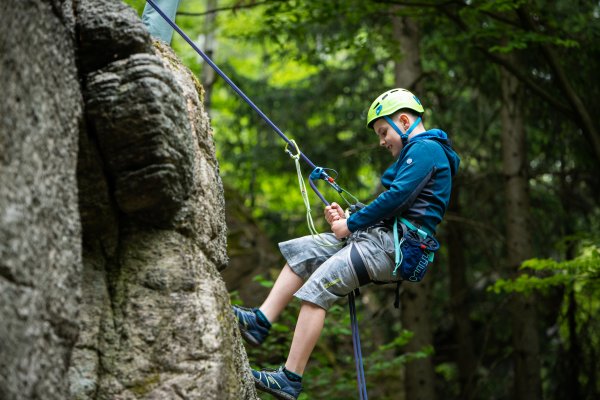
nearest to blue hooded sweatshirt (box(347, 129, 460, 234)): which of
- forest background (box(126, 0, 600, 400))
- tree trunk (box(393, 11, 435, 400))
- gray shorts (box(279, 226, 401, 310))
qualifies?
gray shorts (box(279, 226, 401, 310))

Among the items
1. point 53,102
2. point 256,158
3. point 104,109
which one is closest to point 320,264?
point 104,109

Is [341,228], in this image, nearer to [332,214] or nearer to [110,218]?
[332,214]

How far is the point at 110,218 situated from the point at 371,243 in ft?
5.87

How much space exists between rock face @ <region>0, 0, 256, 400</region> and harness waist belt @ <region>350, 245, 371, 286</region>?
93 cm

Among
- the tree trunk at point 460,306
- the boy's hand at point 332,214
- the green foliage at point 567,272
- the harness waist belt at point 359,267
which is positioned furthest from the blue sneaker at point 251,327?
the tree trunk at point 460,306

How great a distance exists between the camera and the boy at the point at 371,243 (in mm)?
4781

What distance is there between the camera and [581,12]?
10.4 meters

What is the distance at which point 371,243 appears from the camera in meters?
4.94

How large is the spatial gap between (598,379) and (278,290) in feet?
24.1

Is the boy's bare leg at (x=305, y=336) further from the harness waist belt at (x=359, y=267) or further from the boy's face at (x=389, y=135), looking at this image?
the boy's face at (x=389, y=135)

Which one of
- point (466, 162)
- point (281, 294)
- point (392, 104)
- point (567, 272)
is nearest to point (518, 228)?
point (466, 162)

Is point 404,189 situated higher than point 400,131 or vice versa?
point 400,131

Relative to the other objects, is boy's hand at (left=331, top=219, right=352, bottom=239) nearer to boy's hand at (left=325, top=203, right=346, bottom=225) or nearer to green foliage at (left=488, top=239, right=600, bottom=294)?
boy's hand at (left=325, top=203, right=346, bottom=225)

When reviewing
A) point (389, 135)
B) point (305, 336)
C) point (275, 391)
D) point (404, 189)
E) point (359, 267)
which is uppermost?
point (389, 135)
